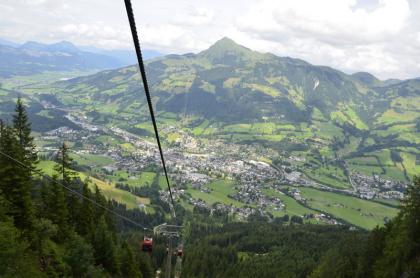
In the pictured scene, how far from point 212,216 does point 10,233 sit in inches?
6610

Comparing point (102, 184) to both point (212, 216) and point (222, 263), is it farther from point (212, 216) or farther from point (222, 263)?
point (222, 263)

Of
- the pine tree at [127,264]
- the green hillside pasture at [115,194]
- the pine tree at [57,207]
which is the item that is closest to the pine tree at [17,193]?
the pine tree at [57,207]

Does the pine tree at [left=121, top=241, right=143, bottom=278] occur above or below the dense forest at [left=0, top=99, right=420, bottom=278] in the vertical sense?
below

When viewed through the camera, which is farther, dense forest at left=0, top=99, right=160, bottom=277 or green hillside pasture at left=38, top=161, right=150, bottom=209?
green hillside pasture at left=38, top=161, right=150, bottom=209

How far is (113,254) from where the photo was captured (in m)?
60.1

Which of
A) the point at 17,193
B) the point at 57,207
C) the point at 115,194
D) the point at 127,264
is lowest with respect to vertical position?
the point at 115,194

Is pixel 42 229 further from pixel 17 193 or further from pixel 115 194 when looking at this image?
pixel 115 194

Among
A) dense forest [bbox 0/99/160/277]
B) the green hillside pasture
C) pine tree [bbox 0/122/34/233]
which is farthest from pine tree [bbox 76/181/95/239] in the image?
the green hillside pasture

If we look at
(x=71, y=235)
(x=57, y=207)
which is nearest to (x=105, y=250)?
(x=71, y=235)

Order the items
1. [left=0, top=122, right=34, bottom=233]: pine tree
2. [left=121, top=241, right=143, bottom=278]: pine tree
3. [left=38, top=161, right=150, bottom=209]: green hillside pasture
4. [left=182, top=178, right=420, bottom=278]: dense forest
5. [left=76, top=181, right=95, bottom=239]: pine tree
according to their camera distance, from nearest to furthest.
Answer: [left=0, top=122, right=34, bottom=233]: pine tree < [left=182, top=178, right=420, bottom=278]: dense forest < [left=76, top=181, right=95, bottom=239]: pine tree < [left=121, top=241, right=143, bottom=278]: pine tree < [left=38, top=161, right=150, bottom=209]: green hillside pasture

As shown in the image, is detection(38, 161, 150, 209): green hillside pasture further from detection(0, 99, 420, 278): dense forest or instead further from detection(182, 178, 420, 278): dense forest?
detection(0, 99, 420, 278): dense forest

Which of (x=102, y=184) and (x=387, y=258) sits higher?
(x=387, y=258)

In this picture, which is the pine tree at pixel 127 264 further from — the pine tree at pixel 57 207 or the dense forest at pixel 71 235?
the pine tree at pixel 57 207

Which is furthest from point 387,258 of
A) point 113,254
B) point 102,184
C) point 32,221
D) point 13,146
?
point 102,184
